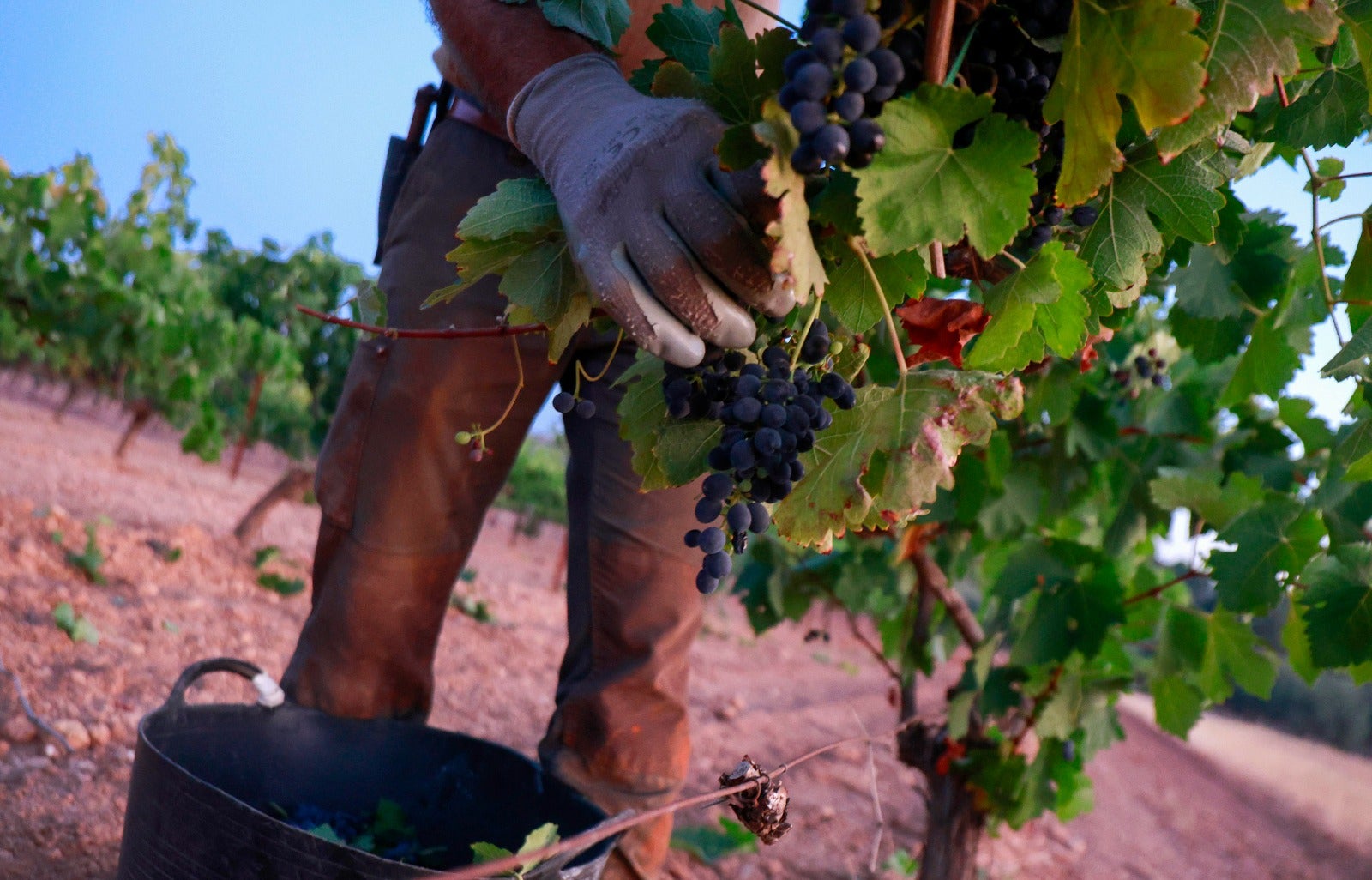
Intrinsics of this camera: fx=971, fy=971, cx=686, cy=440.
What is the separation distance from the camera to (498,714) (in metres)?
4.83

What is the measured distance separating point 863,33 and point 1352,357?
32.7 inches

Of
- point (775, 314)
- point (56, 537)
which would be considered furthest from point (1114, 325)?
point (56, 537)

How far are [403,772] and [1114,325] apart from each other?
144 centimetres

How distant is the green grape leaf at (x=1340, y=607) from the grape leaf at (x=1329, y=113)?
877 mm

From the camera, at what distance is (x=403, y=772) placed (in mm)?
1812

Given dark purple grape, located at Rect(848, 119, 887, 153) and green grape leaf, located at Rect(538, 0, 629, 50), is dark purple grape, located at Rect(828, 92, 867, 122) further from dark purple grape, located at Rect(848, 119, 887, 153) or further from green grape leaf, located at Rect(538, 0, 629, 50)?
green grape leaf, located at Rect(538, 0, 629, 50)

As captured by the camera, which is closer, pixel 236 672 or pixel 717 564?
pixel 717 564

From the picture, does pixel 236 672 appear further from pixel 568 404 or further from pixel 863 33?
pixel 863 33

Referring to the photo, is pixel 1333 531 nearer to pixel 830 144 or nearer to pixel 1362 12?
pixel 1362 12

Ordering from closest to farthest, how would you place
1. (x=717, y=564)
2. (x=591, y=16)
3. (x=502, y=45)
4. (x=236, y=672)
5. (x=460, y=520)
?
(x=717, y=564), (x=591, y=16), (x=502, y=45), (x=236, y=672), (x=460, y=520)

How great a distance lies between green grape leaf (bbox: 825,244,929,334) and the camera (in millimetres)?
909

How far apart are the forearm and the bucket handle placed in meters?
0.98

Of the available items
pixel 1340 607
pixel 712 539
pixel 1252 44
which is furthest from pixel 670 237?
pixel 1340 607

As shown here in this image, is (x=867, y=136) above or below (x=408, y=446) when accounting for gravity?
above
